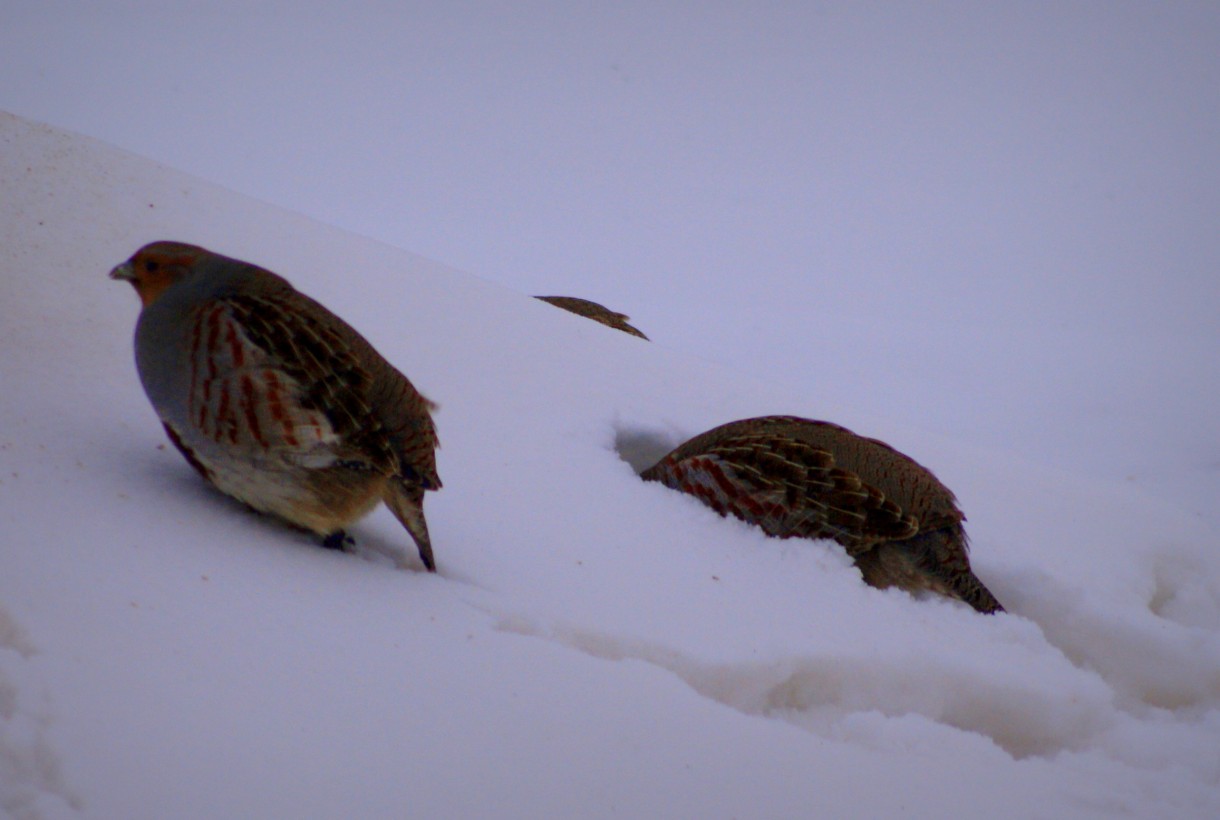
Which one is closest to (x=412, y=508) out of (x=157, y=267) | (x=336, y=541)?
(x=336, y=541)

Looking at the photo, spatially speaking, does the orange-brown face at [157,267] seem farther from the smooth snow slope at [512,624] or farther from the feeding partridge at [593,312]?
the feeding partridge at [593,312]

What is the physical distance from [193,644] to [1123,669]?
107 inches

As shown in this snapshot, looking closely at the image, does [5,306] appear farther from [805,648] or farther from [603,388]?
[805,648]

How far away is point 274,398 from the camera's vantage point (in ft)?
6.16

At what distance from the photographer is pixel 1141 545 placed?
3.51 m

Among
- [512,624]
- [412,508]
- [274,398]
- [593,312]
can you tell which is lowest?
[512,624]

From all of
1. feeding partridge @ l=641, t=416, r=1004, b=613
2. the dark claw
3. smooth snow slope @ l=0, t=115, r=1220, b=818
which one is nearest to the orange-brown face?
smooth snow slope @ l=0, t=115, r=1220, b=818

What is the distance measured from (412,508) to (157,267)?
0.83 m

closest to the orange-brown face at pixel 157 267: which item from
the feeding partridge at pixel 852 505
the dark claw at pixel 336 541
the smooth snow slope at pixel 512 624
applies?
the smooth snow slope at pixel 512 624

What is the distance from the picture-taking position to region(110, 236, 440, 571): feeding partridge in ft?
6.19

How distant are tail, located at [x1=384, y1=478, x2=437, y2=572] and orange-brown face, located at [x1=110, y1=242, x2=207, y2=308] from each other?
2.34 ft

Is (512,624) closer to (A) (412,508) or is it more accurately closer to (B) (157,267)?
(A) (412,508)

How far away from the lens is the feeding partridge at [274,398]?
1888mm

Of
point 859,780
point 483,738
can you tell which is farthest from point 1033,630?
point 483,738
